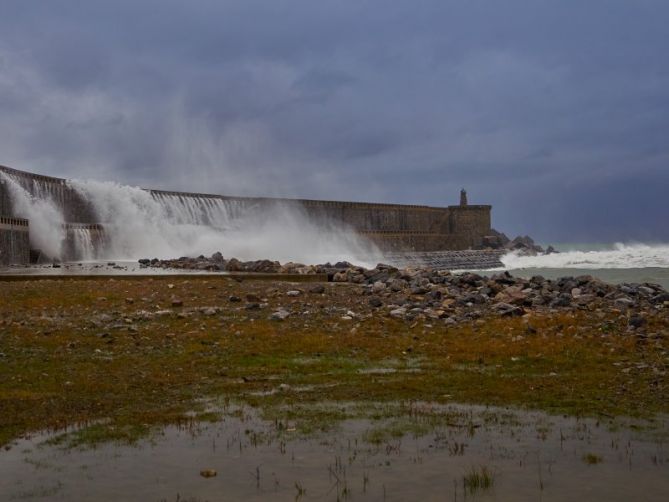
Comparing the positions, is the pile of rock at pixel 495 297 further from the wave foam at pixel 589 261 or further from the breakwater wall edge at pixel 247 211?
the wave foam at pixel 589 261

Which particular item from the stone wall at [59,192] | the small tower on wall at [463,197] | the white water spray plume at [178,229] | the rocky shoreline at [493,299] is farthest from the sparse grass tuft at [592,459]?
the small tower on wall at [463,197]

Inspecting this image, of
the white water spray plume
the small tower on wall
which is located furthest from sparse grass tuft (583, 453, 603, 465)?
the small tower on wall

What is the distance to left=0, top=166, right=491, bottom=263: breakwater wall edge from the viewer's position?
49.3m

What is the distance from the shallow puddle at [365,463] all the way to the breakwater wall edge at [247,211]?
3408 cm

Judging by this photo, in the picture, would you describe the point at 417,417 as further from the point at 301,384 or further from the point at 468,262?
the point at 468,262

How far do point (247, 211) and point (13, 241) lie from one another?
3870 cm

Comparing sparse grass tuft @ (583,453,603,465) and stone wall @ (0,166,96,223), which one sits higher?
stone wall @ (0,166,96,223)

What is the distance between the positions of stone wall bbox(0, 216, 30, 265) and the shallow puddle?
111ft

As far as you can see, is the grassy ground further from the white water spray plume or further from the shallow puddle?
the white water spray plume

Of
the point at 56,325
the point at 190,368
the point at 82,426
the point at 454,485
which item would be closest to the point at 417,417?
the point at 454,485

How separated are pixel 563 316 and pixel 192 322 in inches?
309

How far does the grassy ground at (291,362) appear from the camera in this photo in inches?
330

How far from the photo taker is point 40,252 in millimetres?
46875

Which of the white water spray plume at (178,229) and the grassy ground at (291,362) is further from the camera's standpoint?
the white water spray plume at (178,229)
